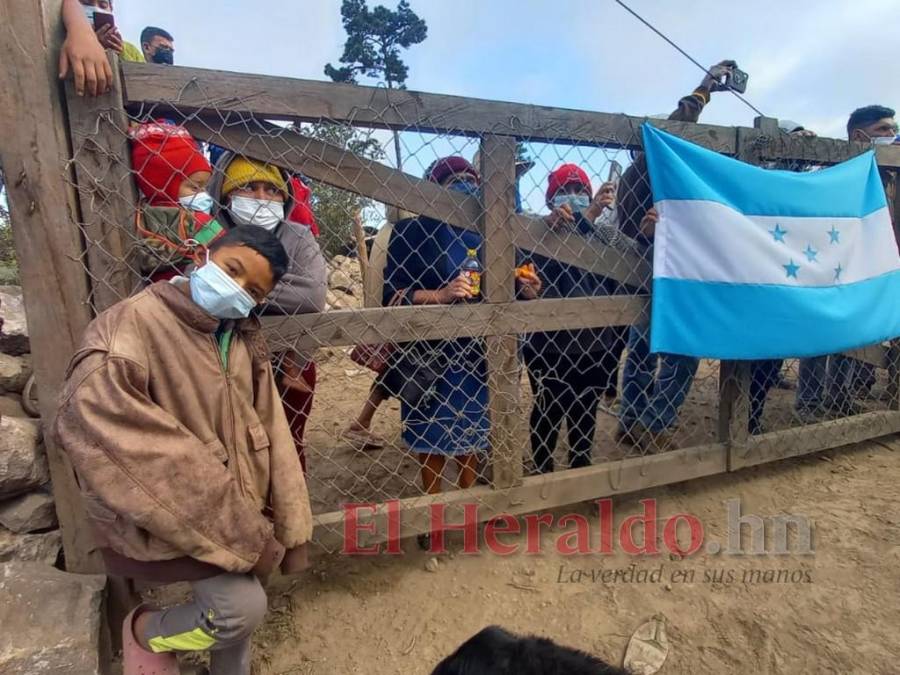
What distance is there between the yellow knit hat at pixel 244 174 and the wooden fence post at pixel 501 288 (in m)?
0.82

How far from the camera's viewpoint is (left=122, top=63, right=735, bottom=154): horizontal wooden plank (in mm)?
1718

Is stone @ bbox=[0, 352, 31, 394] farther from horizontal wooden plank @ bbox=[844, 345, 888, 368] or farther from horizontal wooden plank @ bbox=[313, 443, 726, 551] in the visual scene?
horizontal wooden plank @ bbox=[844, 345, 888, 368]

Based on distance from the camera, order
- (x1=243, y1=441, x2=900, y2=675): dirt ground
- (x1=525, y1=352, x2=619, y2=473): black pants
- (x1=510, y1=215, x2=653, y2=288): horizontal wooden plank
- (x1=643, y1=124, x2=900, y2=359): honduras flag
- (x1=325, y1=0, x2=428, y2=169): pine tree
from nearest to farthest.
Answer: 1. (x1=243, y1=441, x2=900, y2=675): dirt ground
2. (x1=510, y1=215, x2=653, y2=288): horizontal wooden plank
3. (x1=643, y1=124, x2=900, y2=359): honduras flag
4. (x1=525, y1=352, x2=619, y2=473): black pants
5. (x1=325, y1=0, x2=428, y2=169): pine tree

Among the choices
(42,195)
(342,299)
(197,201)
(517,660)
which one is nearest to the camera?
(517,660)

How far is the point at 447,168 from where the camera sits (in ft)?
7.78

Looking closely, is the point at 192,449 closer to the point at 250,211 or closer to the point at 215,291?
the point at 215,291

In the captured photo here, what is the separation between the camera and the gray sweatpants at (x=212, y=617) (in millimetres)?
1485

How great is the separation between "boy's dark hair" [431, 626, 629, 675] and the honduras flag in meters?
1.59

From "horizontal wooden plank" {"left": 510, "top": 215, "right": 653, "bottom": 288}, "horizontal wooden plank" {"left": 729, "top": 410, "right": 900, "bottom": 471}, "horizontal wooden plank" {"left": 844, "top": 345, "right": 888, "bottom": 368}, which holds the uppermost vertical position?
"horizontal wooden plank" {"left": 510, "top": 215, "right": 653, "bottom": 288}

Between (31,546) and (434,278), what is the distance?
1.70 meters

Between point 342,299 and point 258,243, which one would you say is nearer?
point 258,243

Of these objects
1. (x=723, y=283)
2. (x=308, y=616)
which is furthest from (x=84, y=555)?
(x=723, y=283)

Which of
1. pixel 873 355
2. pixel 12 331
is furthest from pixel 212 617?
pixel 873 355

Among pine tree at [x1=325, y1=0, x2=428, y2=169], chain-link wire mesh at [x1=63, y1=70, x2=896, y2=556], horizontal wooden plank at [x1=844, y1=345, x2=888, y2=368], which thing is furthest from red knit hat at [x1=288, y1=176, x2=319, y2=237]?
pine tree at [x1=325, y1=0, x2=428, y2=169]
